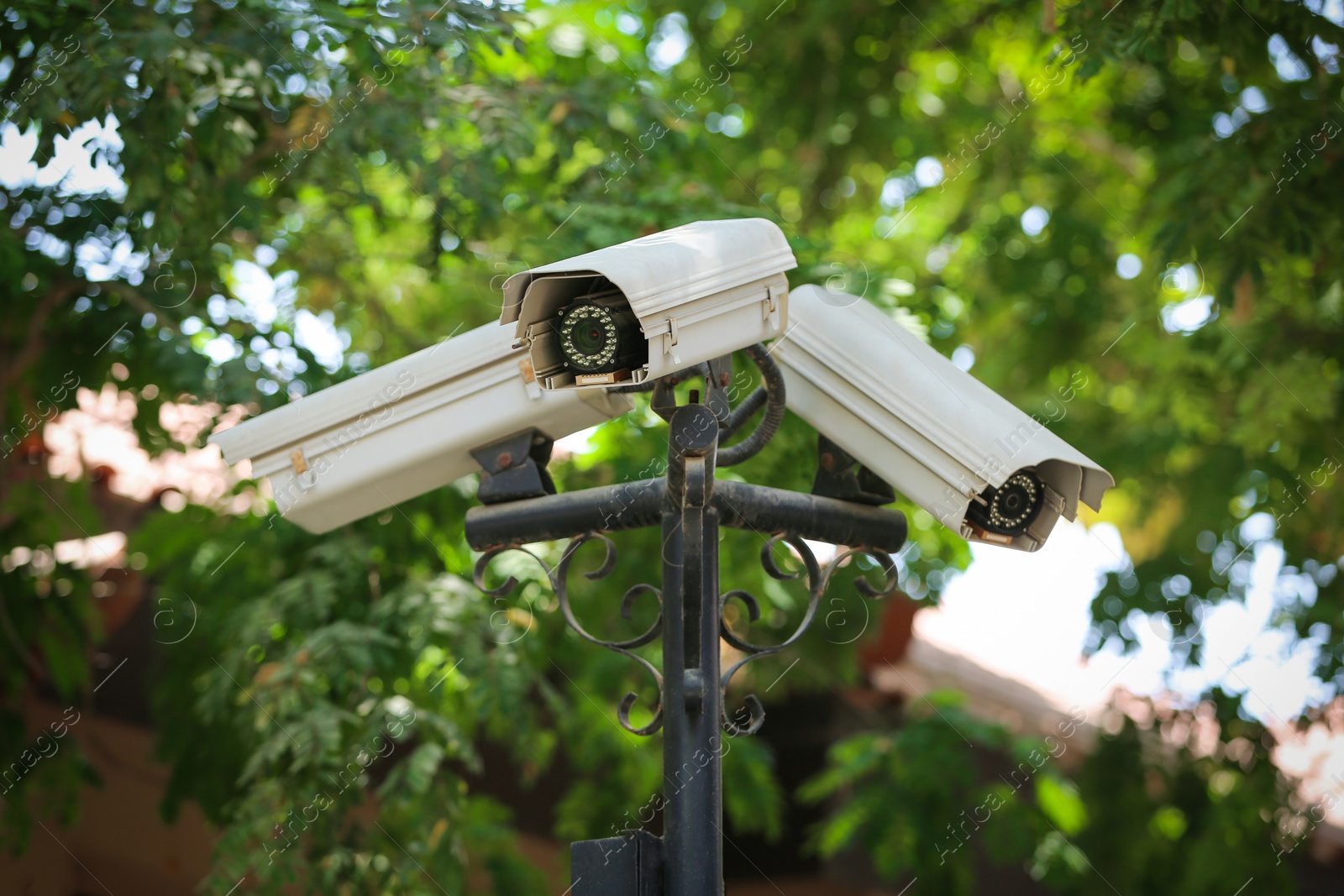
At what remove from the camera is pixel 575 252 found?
14.8ft

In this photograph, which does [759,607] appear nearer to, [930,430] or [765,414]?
[765,414]

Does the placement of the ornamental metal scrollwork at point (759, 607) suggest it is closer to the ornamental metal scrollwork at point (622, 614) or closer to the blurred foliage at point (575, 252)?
the ornamental metal scrollwork at point (622, 614)

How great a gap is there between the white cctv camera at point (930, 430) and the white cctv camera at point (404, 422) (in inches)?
20.3

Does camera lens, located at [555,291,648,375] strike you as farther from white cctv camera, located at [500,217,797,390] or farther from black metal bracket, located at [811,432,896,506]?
black metal bracket, located at [811,432,896,506]

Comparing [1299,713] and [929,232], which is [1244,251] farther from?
[929,232]

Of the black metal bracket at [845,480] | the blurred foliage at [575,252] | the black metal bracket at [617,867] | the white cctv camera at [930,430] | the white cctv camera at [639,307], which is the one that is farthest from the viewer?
the blurred foliage at [575,252]

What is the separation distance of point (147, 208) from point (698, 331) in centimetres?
289

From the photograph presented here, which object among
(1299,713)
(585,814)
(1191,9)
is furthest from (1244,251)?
(585,814)

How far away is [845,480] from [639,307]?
2.64 feet

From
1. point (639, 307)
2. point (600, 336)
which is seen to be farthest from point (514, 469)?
point (639, 307)

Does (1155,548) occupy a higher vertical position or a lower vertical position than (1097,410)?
lower

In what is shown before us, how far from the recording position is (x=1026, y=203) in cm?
820

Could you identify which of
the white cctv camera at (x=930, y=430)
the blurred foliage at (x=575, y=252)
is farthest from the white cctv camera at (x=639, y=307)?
the blurred foliage at (x=575, y=252)

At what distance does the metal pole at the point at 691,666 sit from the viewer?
2.42 meters
